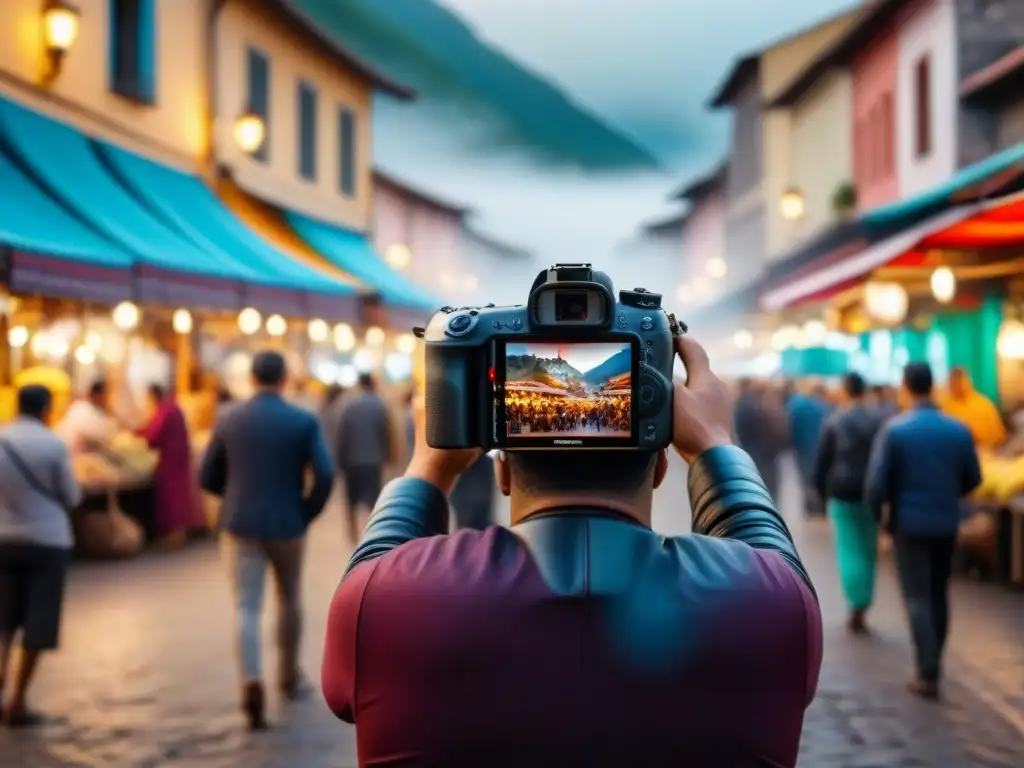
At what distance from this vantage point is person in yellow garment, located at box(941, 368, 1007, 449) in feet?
42.0

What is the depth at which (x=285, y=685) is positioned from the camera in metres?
6.99

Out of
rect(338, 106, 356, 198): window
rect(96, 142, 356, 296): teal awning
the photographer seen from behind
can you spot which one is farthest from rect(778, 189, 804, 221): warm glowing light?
the photographer seen from behind

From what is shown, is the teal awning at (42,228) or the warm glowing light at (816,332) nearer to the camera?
the teal awning at (42,228)

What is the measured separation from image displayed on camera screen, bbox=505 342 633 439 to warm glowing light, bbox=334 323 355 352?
651 inches

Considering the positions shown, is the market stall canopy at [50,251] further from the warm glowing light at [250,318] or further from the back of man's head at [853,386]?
the back of man's head at [853,386]

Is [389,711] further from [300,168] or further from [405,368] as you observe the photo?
[405,368]

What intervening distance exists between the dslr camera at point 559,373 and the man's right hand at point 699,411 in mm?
102

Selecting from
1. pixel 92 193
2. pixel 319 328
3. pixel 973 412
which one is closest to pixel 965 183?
pixel 973 412

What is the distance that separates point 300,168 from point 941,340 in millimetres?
11321

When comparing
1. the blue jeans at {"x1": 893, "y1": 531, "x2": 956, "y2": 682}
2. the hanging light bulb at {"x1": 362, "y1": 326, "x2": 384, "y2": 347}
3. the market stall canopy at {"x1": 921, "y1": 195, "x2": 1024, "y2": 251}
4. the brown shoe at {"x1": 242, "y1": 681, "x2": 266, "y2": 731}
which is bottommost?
the brown shoe at {"x1": 242, "y1": 681, "x2": 266, "y2": 731}

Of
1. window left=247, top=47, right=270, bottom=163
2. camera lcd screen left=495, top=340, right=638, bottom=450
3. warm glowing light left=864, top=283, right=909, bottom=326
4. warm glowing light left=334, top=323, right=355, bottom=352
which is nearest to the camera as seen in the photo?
camera lcd screen left=495, top=340, right=638, bottom=450

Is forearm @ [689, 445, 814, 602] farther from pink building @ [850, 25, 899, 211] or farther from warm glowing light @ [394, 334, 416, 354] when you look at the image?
warm glowing light @ [394, 334, 416, 354]

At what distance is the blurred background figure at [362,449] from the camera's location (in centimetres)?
1221

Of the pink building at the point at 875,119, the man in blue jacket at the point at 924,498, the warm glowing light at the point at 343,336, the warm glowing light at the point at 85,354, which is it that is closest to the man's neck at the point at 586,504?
the man in blue jacket at the point at 924,498
